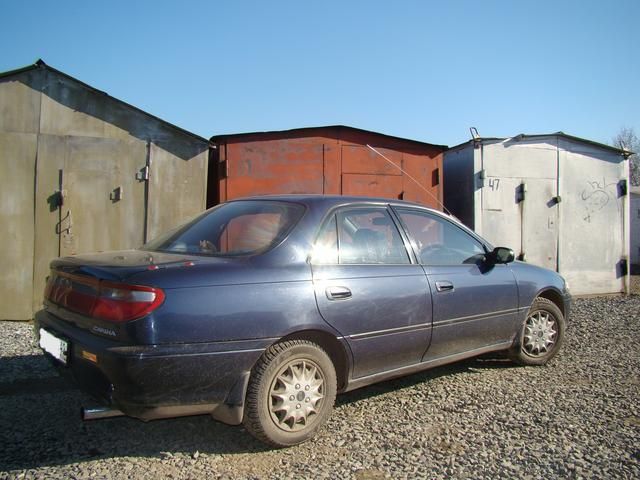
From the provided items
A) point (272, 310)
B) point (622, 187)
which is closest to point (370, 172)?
point (272, 310)

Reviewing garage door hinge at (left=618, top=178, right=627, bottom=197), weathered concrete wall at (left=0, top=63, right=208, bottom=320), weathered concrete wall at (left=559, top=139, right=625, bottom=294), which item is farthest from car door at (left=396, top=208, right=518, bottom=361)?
garage door hinge at (left=618, top=178, right=627, bottom=197)

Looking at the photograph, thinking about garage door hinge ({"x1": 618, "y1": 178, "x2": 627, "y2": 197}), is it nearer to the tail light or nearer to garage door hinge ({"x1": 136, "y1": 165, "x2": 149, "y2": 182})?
garage door hinge ({"x1": 136, "y1": 165, "x2": 149, "y2": 182})

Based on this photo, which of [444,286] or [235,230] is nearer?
[235,230]

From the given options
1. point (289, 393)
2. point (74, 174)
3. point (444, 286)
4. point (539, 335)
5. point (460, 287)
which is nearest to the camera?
point (289, 393)

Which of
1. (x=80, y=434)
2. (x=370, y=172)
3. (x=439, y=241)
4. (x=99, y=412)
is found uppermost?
(x=370, y=172)

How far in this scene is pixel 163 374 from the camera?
2.42m

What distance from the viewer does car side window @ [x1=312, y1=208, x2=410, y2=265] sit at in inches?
124

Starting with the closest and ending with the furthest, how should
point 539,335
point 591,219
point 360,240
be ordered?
point 360,240
point 539,335
point 591,219

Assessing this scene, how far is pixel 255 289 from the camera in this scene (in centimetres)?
269

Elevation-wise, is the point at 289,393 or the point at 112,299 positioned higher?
the point at 112,299

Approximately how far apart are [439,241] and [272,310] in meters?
1.83

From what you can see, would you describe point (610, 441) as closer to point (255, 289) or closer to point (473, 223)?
point (255, 289)

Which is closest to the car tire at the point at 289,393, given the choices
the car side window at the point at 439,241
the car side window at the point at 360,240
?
the car side window at the point at 360,240

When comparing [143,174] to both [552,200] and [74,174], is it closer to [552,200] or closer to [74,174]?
[74,174]
